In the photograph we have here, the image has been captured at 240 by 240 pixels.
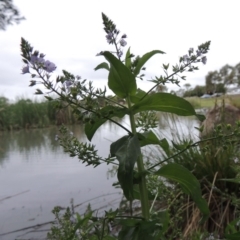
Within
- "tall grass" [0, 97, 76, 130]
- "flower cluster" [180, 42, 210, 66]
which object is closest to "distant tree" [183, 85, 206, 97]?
"flower cluster" [180, 42, 210, 66]

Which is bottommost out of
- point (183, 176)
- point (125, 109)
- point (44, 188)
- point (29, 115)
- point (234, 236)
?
point (44, 188)

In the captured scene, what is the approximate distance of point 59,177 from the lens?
9.14ft

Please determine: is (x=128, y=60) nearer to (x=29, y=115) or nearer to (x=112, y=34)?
(x=112, y=34)

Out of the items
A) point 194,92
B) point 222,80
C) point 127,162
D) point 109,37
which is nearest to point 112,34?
point 109,37

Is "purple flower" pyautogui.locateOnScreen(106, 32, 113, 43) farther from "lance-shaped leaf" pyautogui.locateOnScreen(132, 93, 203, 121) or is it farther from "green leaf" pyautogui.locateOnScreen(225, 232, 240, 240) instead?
"green leaf" pyautogui.locateOnScreen(225, 232, 240, 240)

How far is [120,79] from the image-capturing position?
54 centimetres

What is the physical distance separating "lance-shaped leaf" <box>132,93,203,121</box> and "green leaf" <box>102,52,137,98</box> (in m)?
0.03

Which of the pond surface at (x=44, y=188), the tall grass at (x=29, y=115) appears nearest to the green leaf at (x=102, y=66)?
A: the pond surface at (x=44, y=188)

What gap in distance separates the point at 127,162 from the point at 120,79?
0.45 feet

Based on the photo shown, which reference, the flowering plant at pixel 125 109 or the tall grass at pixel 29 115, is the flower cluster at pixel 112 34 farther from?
the tall grass at pixel 29 115

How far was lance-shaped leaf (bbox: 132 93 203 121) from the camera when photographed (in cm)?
53

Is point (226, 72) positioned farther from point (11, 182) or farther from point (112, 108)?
point (112, 108)

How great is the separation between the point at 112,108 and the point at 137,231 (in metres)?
0.18

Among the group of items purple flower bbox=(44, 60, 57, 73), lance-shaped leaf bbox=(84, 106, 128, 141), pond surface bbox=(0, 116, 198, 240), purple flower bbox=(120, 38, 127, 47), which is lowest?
pond surface bbox=(0, 116, 198, 240)
